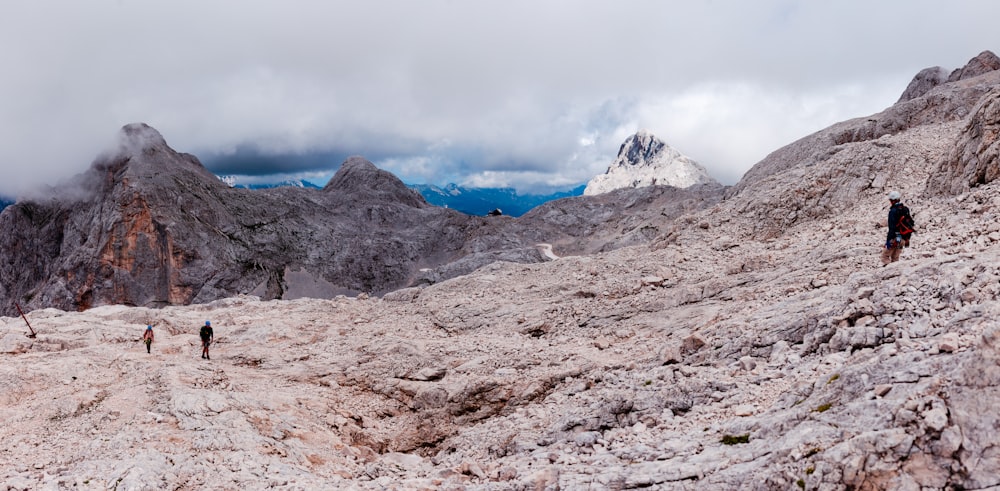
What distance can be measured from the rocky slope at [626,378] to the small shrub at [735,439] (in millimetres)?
39

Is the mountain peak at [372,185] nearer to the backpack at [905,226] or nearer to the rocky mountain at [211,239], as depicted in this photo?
the rocky mountain at [211,239]

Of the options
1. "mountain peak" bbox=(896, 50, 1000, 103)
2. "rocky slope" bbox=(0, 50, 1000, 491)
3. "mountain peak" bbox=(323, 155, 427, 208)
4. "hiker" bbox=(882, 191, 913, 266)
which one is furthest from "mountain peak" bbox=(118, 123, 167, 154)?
"mountain peak" bbox=(896, 50, 1000, 103)

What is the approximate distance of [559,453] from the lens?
402 inches

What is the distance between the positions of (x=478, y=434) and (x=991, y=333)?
1050 centimetres

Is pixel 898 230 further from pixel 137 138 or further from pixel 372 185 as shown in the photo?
pixel 372 185

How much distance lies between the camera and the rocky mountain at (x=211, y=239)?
86250 millimetres

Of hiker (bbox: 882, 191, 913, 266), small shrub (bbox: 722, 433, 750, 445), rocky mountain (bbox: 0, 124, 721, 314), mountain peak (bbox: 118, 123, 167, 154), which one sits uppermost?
mountain peak (bbox: 118, 123, 167, 154)

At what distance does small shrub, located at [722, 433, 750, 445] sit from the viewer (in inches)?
307

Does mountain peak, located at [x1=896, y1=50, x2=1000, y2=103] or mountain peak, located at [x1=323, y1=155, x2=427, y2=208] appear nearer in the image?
mountain peak, located at [x1=896, y1=50, x2=1000, y2=103]

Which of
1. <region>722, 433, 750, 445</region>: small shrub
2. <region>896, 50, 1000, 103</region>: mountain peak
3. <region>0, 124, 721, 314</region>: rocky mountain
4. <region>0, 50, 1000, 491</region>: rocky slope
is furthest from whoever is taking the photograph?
<region>0, 124, 721, 314</region>: rocky mountain

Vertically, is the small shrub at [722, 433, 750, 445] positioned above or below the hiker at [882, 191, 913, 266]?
below

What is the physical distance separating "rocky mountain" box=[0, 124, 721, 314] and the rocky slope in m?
52.0

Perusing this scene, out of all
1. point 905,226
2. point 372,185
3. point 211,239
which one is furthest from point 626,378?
point 372,185

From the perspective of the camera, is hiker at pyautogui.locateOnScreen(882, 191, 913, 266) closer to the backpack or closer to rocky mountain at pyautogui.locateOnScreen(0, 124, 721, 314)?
the backpack
